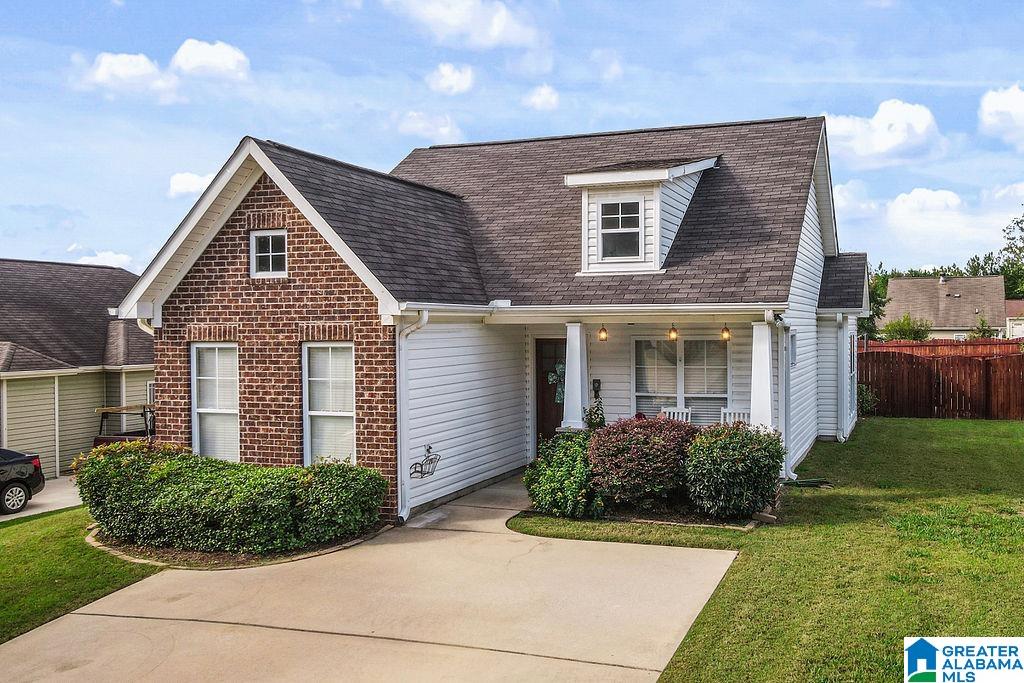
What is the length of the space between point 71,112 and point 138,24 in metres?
3.58

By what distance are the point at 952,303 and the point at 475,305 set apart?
49.8 meters

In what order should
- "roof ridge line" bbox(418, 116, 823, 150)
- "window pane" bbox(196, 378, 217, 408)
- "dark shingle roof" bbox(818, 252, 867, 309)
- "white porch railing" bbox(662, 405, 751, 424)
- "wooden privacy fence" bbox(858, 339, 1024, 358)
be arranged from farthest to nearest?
"wooden privacy fence" bbox(858, 339, 1024, 358)
"dark shingle roof" bbox(818, 252, 867, 309)
"roof ridge line" bbox(418, 116, 823, 150)
"white porch railing" bbox(662, 405, 751, 424)
"window pane" bbox(196, 378, 217, 408)

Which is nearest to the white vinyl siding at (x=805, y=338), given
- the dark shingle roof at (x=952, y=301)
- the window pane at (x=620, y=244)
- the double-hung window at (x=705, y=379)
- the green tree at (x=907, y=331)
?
the double-hung window at (x=705, y=379)

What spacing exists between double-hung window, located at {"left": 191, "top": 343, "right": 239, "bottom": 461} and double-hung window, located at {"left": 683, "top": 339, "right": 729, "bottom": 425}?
7.47 metres

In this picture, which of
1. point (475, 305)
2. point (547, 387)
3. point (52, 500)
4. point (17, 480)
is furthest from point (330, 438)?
point (52, 500)

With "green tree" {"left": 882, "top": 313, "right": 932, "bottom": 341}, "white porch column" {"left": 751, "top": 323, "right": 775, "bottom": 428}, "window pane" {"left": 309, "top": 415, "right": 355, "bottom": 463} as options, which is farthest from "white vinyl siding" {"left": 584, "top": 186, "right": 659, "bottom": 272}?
"green tree" {"left": 882, "top": 313, "right": 932, "bottom": 341}

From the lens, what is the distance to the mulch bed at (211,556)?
10.2 meters

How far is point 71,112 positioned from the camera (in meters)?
18.2

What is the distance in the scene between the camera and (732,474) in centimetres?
1131

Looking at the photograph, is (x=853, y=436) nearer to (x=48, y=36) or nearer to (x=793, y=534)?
(x=793, y=534)

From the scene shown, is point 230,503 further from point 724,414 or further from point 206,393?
point 724,414

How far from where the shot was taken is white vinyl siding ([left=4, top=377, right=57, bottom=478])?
19.6 m

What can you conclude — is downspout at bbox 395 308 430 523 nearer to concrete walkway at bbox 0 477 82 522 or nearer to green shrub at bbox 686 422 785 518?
green shrub at bbox 686 422 785 518

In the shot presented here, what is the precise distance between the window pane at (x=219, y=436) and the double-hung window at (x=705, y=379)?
746cm
